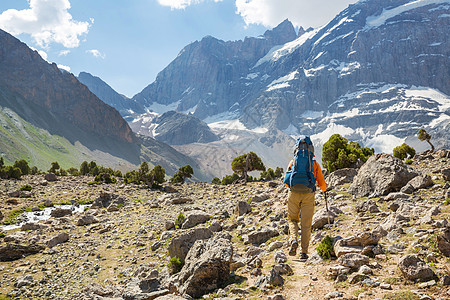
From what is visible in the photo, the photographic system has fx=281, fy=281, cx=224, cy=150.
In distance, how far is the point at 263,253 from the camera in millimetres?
11078

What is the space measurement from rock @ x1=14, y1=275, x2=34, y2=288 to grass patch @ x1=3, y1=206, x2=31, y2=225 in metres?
20.1

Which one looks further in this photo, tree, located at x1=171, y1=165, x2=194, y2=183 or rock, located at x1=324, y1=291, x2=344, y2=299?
tree, located at x1=171, y1=165, x2=194, y2=183

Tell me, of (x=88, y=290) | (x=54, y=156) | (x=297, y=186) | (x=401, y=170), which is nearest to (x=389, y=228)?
(x=297, y=186)

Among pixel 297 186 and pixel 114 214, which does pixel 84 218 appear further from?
pixel 297 186

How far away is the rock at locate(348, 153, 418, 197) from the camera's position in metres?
15.8

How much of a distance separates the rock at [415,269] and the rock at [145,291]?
6.60m

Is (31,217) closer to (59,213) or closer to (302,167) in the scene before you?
(59,213)

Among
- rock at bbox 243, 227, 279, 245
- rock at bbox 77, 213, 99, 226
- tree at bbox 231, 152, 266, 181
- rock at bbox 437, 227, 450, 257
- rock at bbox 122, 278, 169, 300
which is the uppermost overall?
tree at bbox 231, 152, 266, 181

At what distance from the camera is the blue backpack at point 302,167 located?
32.7ft

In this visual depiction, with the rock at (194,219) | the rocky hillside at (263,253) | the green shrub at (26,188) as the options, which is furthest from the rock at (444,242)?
the green shrub at (26,188)

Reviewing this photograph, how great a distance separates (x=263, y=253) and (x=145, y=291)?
15.0ft

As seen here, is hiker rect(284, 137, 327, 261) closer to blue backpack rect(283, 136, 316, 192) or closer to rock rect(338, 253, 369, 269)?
blue backpack rect(283, 136, 316, 192)

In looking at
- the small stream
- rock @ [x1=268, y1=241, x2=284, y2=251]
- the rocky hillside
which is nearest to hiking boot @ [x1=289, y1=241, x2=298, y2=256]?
the rocky hillside

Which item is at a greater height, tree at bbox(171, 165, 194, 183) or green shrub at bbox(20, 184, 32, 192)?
tree at bbox(171, 165, 194, 183)
